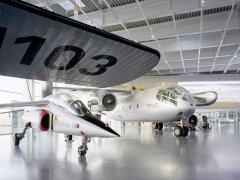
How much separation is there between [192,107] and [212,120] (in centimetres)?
2643

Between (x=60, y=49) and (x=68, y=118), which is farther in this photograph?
(x=68, y=118)

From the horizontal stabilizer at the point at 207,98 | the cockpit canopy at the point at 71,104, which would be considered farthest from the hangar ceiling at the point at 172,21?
the horizontal stabilizer at the point at 207,98

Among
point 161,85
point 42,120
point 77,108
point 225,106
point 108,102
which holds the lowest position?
point 42,120

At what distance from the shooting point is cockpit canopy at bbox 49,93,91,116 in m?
6.81

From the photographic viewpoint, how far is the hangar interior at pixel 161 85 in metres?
4.99

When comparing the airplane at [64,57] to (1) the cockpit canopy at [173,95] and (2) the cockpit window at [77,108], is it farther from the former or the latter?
(1) the cockpit canopy at [173,95]

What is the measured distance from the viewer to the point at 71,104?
23.0 feet

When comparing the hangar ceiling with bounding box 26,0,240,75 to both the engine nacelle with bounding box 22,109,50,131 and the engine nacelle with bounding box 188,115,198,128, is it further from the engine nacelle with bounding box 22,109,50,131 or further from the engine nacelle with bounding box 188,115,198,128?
the engine nacelle with bounding box 188,115,198,128

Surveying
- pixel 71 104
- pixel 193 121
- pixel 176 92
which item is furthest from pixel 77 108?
pixel 193 121

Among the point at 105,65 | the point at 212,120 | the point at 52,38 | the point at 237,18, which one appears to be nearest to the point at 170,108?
the point at 105,65

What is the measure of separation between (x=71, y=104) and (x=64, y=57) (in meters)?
1.94

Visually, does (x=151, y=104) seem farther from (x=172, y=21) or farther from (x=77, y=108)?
(x=77, y=108)

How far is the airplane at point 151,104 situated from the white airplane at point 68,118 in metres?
5.08

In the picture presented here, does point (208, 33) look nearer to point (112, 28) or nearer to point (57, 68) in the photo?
point (112, 28)
